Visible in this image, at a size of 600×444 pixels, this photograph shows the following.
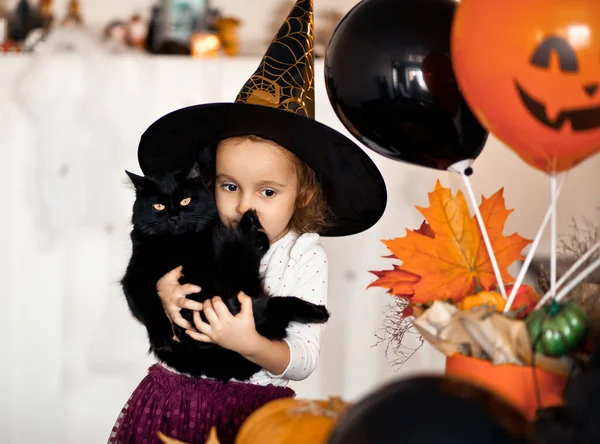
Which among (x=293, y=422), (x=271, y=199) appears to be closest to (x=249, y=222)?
(x=271, y=199)

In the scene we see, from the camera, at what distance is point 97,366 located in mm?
2297

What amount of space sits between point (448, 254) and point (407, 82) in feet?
0.75

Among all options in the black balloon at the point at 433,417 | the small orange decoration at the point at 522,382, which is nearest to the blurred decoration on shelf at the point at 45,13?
the small orange decoration at the point at 522,382

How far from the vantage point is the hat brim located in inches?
45.5

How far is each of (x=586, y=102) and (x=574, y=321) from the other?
22 centimetres

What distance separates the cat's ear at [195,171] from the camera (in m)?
1.27

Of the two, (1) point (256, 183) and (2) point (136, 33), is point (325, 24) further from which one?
(1) point (256, 183)

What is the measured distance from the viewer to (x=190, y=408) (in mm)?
1157

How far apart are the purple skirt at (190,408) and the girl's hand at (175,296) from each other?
122mm

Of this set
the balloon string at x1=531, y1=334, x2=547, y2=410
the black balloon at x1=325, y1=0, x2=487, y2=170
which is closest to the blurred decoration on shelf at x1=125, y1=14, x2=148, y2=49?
the black balloon at x1=325, y1=0, x2=487, y2=170

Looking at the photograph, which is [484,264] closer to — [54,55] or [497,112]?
[497,112]

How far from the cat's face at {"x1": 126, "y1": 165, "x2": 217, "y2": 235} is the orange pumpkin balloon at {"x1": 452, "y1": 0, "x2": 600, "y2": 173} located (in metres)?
0.62

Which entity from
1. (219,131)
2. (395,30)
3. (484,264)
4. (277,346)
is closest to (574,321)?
(484,264)

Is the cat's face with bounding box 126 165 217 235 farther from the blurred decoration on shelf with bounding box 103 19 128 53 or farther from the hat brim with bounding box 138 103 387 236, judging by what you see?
the blurred decoration on shelf with bounding box 103 19 128 53
